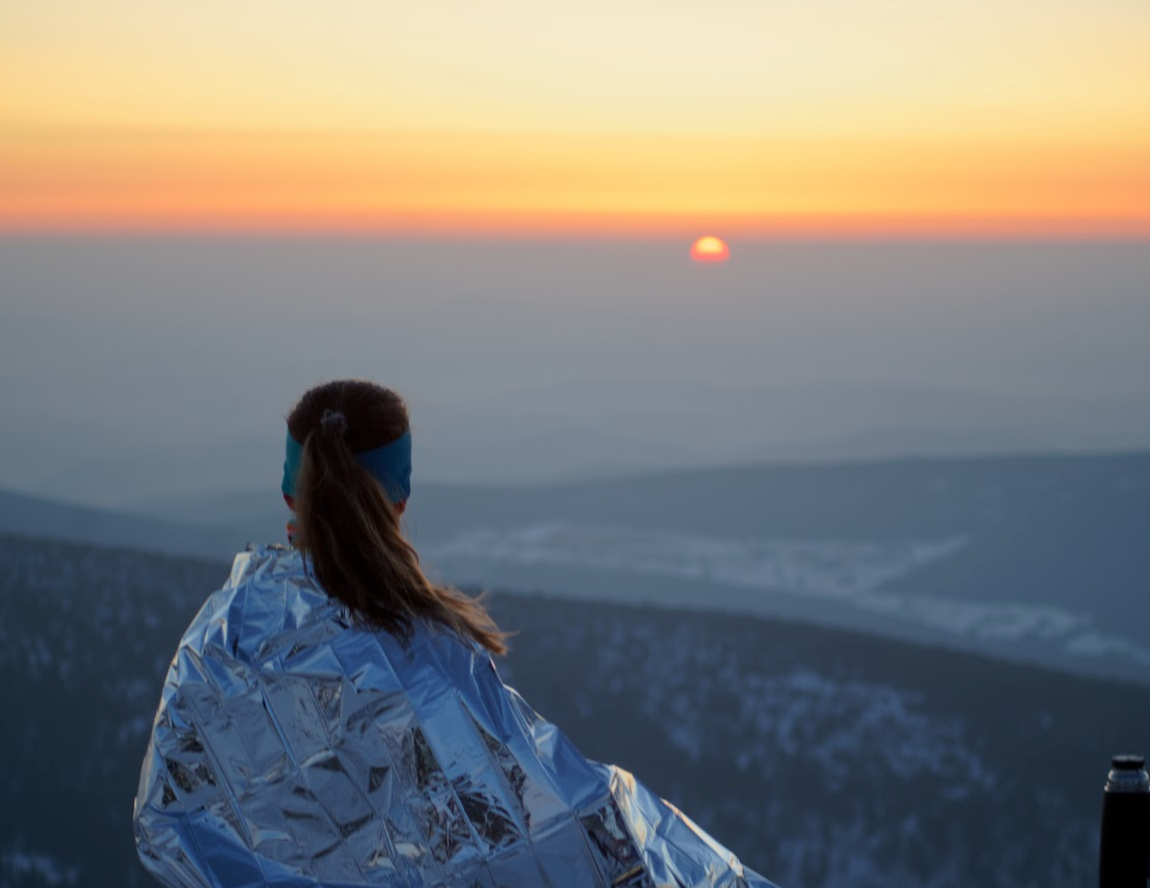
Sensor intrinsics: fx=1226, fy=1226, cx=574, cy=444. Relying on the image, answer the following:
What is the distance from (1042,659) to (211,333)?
12857 cm

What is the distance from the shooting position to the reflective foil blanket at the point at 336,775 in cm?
229

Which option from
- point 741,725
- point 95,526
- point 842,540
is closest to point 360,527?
point 741,725

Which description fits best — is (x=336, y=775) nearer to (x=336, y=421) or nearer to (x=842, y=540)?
(x=336, y=421)

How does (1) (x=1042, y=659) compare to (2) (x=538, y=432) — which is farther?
(2) (x=538, y=432)

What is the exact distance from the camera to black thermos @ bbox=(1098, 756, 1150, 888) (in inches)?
120

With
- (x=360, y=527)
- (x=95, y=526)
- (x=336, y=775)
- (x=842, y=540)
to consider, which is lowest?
(x=95, y=526)

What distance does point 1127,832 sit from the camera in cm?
304

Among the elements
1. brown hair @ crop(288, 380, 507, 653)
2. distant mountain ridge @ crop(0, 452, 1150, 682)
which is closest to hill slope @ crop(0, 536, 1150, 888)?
brown hair @ crop(288, 380, 507, 653)

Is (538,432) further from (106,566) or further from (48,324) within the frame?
(106,566)

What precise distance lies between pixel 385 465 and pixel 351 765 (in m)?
0.61

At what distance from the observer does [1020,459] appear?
5659 cm

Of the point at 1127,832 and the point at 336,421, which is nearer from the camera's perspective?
the point at 336,421

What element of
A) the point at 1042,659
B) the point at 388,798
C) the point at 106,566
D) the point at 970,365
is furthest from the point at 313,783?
the point at 970,365

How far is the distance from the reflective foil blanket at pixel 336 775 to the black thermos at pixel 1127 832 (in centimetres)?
149
